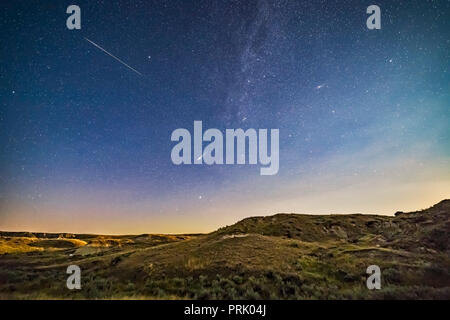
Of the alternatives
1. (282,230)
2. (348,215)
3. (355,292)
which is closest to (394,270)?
(355,292)

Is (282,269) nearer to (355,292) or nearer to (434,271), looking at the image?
(355,292)

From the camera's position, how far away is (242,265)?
1634cm

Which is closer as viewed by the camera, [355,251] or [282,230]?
[355,251]

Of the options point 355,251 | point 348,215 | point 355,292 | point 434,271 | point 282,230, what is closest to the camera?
point 355,292

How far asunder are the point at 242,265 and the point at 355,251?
30.2ft

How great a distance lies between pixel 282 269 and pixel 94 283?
1061 cm

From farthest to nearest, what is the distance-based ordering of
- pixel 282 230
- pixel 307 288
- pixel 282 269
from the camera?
pixel 282 230 < pixel 282 269 < pixel 307 288

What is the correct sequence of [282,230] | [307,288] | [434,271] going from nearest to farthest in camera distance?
[307,288] < [434,271] < [282,230]
